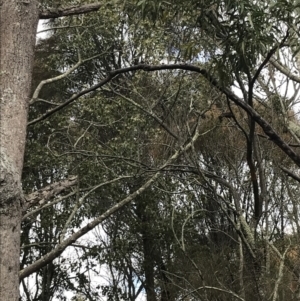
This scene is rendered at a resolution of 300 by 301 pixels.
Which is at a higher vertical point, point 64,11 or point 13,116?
point 64,11

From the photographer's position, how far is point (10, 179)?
254 centimetres

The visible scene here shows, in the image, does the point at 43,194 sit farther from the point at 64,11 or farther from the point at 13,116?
the point at 13,116

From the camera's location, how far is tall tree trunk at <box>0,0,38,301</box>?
8.03 ft

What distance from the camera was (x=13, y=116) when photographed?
9.12 feet

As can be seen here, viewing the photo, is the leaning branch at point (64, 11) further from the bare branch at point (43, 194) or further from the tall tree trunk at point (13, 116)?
the bare branch at point (43, 194)

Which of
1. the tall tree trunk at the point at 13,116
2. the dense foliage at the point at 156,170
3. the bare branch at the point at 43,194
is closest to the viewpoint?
the tall tree trunk at the point at 13,116

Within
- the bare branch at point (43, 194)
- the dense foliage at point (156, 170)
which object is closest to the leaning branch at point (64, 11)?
the dense foliage at point (156, 170)

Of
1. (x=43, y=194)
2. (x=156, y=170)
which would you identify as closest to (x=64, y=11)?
(x=43, y=194)

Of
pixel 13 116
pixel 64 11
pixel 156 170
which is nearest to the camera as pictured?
pixel 13 116

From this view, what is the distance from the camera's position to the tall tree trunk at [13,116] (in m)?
2.45

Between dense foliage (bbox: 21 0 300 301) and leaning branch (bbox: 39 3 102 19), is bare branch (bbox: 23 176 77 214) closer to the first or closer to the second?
dense foliage (bbox: 21 0 300 301)

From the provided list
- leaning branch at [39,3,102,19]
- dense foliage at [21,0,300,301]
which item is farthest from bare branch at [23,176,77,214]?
leaning branch at [39,3,102,19]

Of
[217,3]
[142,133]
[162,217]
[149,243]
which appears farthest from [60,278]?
[217,3]

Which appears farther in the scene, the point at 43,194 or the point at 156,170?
the point at 156,170
